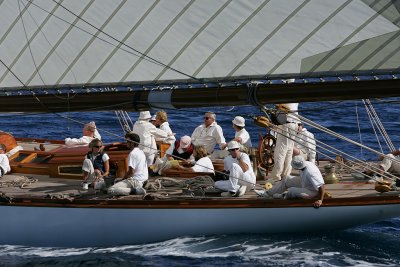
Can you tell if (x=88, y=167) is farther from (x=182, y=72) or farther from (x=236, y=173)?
(x=182, y=72)

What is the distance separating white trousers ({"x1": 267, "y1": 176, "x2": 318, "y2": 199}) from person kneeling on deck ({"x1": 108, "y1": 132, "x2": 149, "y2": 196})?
95.2 inches

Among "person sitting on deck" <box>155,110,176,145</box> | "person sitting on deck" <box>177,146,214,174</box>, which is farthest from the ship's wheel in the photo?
"person sitting on deck" <box>155,110,176,145</box>

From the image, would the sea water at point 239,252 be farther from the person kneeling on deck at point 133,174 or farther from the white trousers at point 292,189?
the white trousers at point 292,189

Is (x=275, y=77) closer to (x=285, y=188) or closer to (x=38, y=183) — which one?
(x=285, y=188)

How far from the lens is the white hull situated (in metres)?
16.3

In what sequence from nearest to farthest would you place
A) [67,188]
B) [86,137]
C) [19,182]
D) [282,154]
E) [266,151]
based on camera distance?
1. [67,188]
2. [282,154]
3. [19,182]
4. [266,151]
5. [86,137]

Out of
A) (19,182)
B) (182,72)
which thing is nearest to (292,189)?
(182,72)

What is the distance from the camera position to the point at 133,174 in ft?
55.6

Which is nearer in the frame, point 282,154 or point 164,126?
point 282,154

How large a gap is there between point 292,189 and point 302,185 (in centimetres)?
20

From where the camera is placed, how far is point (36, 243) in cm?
1709

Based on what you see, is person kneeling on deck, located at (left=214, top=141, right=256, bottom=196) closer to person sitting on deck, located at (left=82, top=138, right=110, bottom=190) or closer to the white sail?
person sitting on deck, located at (left=82, top=138, right=110, bottom=190)

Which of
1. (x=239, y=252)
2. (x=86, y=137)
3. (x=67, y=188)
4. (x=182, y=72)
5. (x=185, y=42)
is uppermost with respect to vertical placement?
(x=185, y=42)

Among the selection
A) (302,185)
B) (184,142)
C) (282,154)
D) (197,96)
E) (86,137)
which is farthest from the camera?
(86,137)
